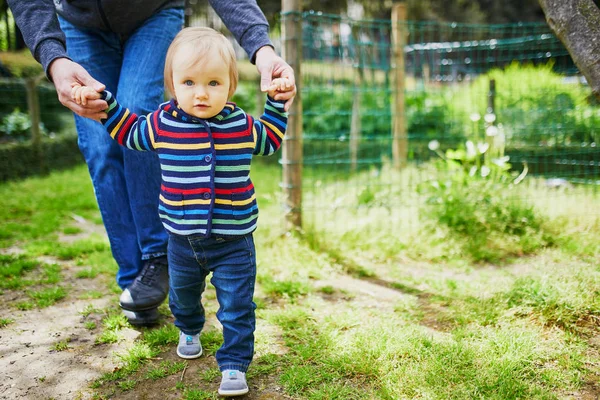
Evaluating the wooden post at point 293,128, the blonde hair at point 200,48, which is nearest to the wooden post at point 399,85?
the wooden post at point 293,128

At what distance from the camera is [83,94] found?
5.54 feet

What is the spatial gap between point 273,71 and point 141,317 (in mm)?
1196

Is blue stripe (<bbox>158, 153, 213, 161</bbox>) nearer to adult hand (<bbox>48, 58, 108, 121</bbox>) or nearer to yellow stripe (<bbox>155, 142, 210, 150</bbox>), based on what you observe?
yellow stripe (<bbox>155, 142, 210, 150</bbox>)

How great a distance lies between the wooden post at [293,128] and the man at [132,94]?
1.22 m

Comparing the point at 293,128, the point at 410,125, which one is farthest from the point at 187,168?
the point at 410,125

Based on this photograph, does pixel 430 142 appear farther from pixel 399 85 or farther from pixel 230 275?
pixel 230 275

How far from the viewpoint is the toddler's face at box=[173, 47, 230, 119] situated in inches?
69.1

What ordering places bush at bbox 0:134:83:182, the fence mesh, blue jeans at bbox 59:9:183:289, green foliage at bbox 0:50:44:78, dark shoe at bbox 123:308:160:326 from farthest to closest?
green foliage at bbox 0:50:44:78
bush at bbox 0:134:83:182
the fence mesh
dark shoe at bbox 123:308:160:326
blue jeans at bbox 59:9:183:289

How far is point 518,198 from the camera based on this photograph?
3.79 meters

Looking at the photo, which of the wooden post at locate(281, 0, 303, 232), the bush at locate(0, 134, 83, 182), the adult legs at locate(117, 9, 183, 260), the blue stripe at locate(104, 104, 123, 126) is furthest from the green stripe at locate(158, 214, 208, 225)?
the bush at locate(0, 134, 83, 182)

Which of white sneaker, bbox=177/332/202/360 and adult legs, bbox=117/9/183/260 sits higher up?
adult legs, bbox=117/9/183/260

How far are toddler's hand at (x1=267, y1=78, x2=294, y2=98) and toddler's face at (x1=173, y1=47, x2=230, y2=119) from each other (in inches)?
5.8

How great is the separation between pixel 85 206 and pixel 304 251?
2439 millimetres

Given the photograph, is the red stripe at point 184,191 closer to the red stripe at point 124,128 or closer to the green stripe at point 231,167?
the green stripe at point 231,167
